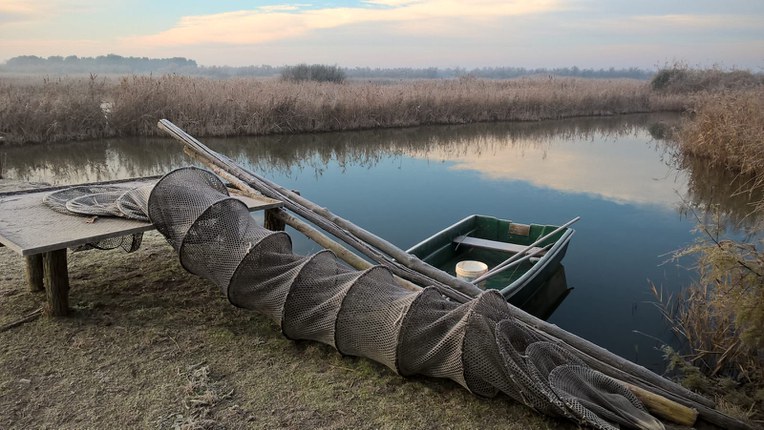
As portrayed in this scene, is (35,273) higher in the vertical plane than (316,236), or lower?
lower

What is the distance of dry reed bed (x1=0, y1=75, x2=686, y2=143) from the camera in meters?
→ 15.1

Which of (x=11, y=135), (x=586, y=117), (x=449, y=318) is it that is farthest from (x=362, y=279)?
(x=586, y=117)

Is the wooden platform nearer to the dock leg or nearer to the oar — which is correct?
the dock leg

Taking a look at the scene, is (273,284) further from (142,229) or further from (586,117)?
(586,117)

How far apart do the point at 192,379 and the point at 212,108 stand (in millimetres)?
14762

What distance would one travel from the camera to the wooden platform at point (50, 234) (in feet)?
12.8

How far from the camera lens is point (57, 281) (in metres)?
4.16

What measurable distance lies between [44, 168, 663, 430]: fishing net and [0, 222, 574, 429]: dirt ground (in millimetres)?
143

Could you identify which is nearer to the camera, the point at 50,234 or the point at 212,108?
the point at 50,234

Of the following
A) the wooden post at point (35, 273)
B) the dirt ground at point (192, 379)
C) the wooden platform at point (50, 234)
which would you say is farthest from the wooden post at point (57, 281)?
the wooden post at point (35, 273)

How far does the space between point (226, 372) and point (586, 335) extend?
4.04 meters

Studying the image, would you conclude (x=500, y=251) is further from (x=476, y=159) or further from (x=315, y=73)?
(x=315, y=73)

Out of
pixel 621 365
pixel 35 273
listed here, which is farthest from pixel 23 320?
pixel 621 365

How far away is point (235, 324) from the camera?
439 cm
